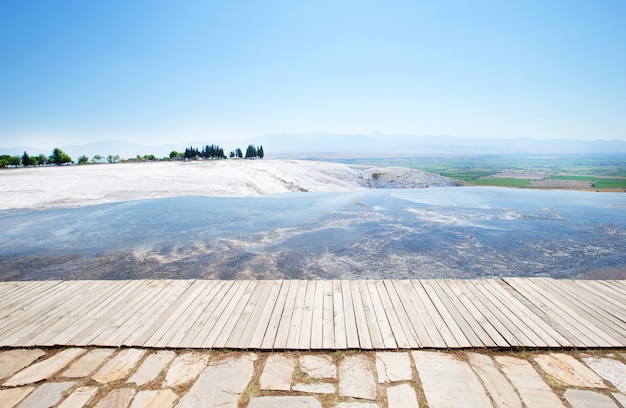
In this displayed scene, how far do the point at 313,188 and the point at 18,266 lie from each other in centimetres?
2821

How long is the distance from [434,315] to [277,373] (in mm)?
2697

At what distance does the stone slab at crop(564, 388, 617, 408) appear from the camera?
2.92 metres

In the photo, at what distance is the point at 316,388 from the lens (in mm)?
3197

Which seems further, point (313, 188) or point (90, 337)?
point (313, 188)

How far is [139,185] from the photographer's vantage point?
970 inches

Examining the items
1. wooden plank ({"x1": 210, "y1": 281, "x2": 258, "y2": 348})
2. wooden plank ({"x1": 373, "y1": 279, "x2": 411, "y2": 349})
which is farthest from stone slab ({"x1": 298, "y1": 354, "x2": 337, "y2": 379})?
wooden plank ({"x1": 210, "y1": 281, "x2": 258, "y2": 348})

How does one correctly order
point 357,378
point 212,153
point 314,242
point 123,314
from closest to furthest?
point 357,378 → point 123,314 → point 314,242 → point 212,153

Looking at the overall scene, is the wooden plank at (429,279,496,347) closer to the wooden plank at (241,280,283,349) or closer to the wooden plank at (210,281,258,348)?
the wooden plank at (241,280,283,349)

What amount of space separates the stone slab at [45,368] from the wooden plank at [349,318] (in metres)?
3.72

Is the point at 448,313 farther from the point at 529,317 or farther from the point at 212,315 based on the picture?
the point at 212,315

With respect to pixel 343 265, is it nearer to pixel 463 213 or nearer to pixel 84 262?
pixel 84 262

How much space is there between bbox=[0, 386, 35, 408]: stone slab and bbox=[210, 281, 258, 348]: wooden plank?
2.02 metres

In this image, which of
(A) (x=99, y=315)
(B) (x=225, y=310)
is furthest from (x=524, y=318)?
(A) (x=99, y=315)

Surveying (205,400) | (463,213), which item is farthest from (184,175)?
(205,400)
